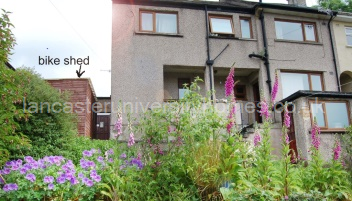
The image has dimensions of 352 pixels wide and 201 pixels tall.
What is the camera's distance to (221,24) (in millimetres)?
→ 12820

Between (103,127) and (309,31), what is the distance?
1085 cm

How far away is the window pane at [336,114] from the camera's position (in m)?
10.2

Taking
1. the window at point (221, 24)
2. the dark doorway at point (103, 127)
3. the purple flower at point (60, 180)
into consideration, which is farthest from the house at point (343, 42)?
the purple flower at point (60, 180)

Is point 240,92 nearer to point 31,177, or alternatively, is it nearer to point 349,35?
point 349,35

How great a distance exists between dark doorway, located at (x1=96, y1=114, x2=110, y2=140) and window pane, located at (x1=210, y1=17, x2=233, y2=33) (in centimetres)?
661

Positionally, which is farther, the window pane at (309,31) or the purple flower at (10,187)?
the window pane at (309,31)

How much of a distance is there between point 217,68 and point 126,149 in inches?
324

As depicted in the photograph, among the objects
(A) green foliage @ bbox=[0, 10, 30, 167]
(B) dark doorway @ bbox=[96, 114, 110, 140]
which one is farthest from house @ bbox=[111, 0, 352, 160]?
(A) green foliage @ bbox=[0, 10, 30, 167]

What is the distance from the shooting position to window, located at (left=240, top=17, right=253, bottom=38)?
13.0m

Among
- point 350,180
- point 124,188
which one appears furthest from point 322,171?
point 124,188

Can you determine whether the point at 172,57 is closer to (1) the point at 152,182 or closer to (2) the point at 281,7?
(2) the point at 281,7

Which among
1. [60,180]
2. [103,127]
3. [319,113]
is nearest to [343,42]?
[319,113]

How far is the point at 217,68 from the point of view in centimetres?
1230

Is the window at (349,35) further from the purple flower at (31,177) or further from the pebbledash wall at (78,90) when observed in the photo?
the purple flower at (31,177)
